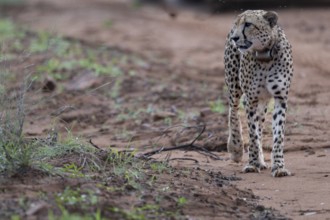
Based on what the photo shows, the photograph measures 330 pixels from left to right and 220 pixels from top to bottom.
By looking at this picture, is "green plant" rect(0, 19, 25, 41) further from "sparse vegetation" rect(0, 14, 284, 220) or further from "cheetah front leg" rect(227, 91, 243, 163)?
"cheetah front leg" rect(227, 91, 243, 163)

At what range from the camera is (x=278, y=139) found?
27.0 feet

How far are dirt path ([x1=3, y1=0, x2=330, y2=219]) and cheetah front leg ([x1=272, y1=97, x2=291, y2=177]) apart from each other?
11 centimetres

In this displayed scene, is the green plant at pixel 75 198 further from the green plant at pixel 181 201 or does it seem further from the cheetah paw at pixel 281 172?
the cheetah paw at pixel 281 172

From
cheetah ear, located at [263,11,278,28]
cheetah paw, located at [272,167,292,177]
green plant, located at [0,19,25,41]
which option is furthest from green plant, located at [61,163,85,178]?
green plant, located at [0,19,25,41]

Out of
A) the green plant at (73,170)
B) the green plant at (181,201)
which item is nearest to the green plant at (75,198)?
the green plant at (73,170)

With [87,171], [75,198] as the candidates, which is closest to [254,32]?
[87,171]

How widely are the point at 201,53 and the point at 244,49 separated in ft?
26.2

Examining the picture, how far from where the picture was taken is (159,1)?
953 inches

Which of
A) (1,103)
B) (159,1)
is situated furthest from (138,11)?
(1,103)

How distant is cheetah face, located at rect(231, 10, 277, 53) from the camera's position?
27.0 ft

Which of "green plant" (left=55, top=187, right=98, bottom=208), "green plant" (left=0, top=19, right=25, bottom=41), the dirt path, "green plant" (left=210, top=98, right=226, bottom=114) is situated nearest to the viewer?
"green plant" (left=55, top=187, right=98, bottom=208)

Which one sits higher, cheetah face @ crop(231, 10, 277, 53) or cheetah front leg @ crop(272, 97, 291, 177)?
cheetah face @ crop(231, 10, 277, 53)

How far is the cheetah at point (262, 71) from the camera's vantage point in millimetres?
8227

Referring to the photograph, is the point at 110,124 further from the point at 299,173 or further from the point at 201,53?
the point at 201,53
